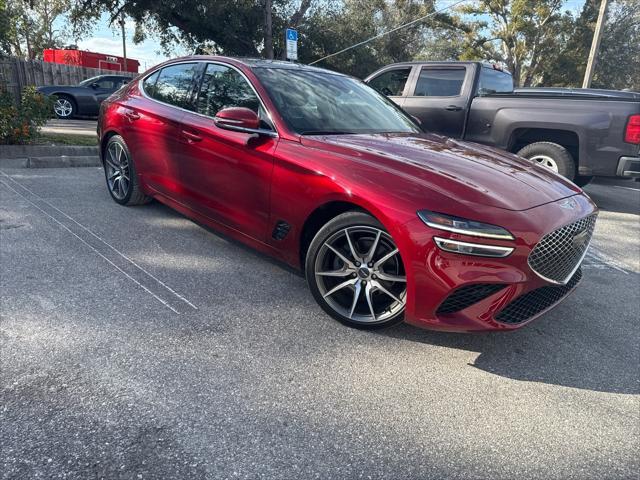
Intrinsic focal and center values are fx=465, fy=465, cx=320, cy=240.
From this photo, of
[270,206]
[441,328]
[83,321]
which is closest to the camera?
[441,328]

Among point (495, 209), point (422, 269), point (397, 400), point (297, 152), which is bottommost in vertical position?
point (397, 400)

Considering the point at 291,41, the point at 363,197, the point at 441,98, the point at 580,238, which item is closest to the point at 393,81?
the point at 441,98

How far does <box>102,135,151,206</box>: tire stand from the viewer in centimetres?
473

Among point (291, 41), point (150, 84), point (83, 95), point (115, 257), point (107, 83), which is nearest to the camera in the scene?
point (115, 257)

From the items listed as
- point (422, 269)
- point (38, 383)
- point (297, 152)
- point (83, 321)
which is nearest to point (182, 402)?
point (38, 383)

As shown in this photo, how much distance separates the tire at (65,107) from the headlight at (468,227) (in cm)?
1454

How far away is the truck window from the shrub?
6.95 meters

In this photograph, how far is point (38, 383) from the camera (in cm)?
222

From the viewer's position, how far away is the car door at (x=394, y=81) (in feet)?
26.1

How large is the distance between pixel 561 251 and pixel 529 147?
462 cm

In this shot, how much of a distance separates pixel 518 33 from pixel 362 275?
3241cm

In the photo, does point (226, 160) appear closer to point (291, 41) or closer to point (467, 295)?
point (467, 295)

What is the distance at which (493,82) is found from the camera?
7.69 meters

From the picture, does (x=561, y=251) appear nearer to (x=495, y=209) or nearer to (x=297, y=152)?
(x=495, y=209)
